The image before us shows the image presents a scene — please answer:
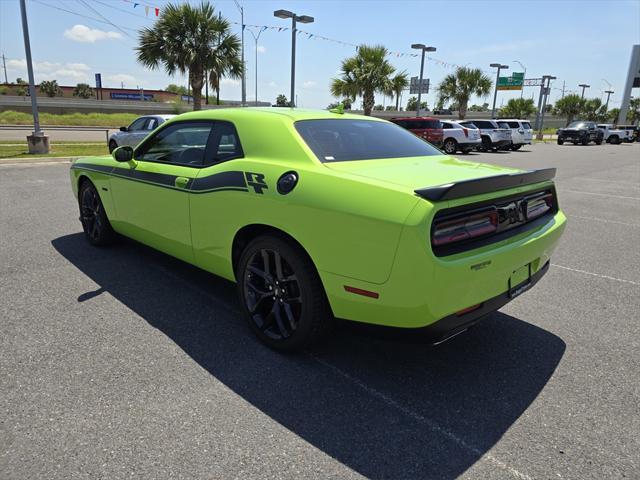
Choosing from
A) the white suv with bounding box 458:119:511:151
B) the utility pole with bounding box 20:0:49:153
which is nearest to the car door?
the utility pole with bounding box 20:0:49:153

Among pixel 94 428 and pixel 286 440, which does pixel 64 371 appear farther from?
pixel 286 440

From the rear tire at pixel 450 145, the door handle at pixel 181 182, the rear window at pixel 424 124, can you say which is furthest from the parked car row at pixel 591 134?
the door handle at pixel 181 182

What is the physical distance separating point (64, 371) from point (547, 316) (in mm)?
3531

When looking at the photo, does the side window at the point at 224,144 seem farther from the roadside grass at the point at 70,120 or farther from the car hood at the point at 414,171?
the roadside grass at the point at 70,120

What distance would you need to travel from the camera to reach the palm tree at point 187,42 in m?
20.5

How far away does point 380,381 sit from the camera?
9.23ft

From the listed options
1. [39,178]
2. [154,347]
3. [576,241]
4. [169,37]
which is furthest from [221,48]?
[154,347]

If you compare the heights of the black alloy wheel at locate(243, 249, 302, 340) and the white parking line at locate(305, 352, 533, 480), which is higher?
the black alloy wheel at locate(243, 249, 302, 340)

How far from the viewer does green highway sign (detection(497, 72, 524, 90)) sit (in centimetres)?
6003

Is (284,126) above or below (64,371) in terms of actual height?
above

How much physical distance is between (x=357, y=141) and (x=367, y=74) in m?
29.0

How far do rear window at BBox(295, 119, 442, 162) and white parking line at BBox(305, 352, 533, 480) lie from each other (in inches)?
52.1

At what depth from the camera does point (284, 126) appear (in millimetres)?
3215

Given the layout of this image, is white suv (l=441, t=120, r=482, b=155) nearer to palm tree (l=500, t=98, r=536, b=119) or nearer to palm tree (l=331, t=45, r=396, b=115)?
palm tree (l=331, t=45, r=396, b=115)
